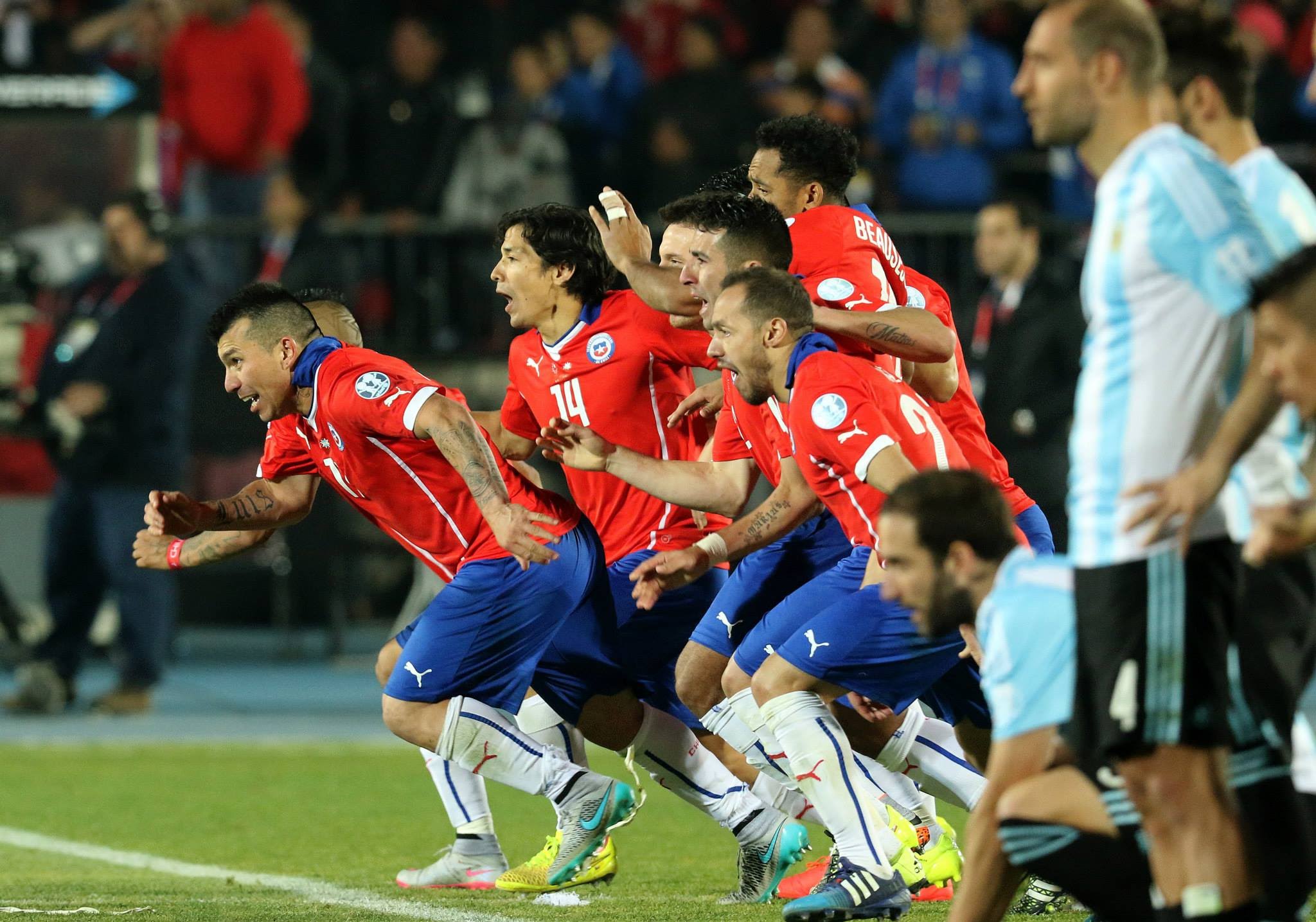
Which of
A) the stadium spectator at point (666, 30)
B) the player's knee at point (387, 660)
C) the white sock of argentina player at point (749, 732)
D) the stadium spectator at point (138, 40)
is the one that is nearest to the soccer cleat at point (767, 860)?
the white sock of argentina player at point (749, 732)

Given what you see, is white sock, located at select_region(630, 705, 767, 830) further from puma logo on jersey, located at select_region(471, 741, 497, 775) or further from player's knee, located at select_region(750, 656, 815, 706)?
player's knee, located at select_region(750, 656, 815, 706)

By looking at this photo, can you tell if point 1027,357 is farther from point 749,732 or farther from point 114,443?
point 749,732

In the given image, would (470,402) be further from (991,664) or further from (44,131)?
(991,664)

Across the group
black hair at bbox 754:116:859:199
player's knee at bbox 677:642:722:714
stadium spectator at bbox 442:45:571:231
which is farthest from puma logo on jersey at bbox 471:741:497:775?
stadium spectator at bbox 442:45:571:231

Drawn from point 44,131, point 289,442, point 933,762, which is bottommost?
point 933,762

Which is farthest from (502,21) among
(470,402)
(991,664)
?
(991,664)

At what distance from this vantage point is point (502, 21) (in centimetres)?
1595

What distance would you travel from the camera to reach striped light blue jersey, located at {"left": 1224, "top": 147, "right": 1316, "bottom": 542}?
4461 mm

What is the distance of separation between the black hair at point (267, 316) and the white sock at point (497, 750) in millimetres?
1292

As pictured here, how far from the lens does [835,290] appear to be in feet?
20.8

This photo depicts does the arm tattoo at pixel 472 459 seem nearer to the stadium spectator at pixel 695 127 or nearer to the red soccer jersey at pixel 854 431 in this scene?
the red soccer jersey at pixel 854 431

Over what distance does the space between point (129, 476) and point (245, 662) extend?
290 centimetres

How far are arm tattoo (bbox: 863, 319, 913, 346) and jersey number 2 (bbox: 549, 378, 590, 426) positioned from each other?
55.1 inches

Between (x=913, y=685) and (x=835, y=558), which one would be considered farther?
(x=835, y=558)
